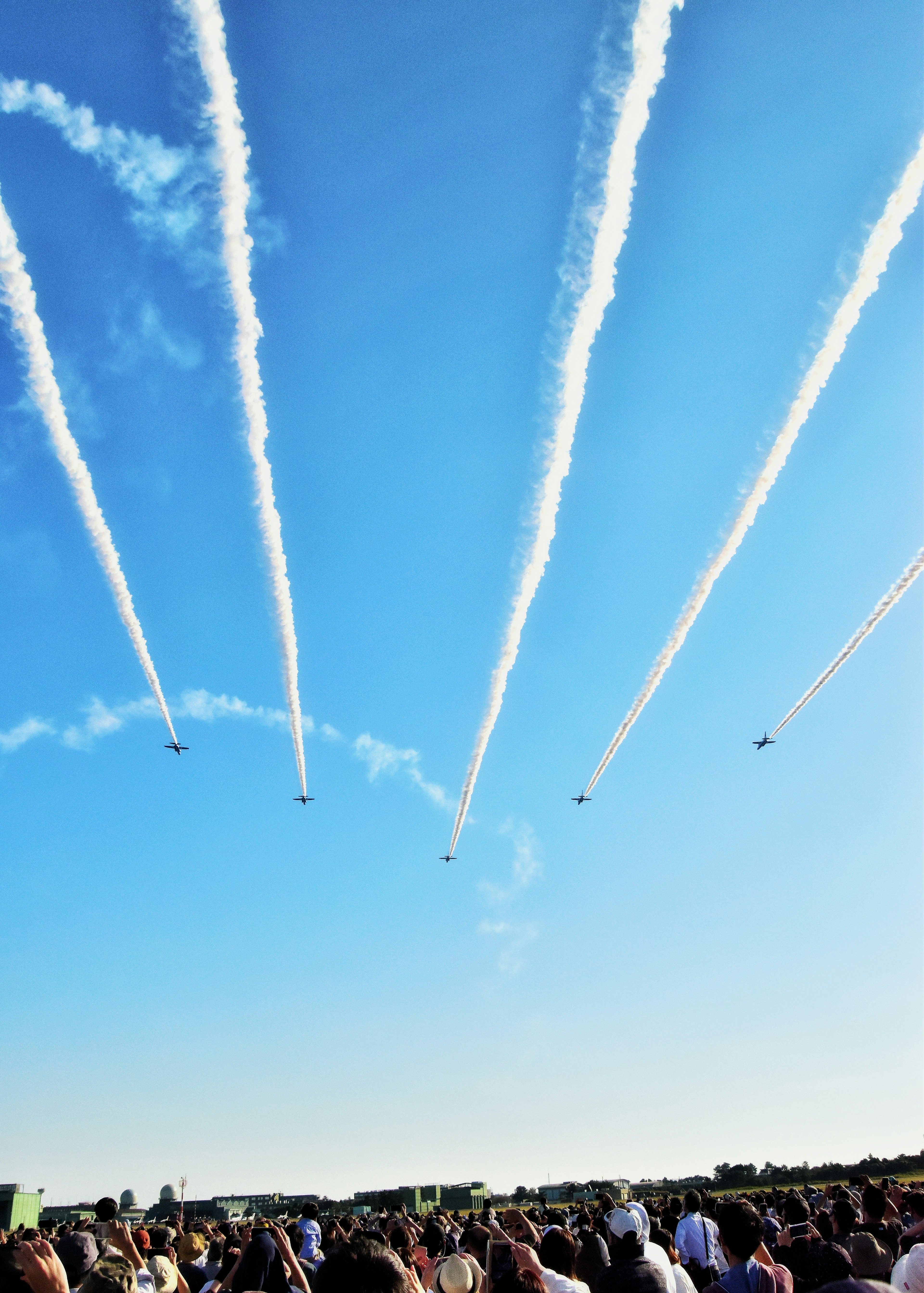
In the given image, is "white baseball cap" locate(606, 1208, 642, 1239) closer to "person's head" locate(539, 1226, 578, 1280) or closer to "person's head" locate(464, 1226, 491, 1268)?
"person's head" locate(464, 1226, 491, 1268)

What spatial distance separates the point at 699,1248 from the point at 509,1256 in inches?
399

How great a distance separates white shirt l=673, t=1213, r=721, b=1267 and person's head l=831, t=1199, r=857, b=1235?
10.1 ft

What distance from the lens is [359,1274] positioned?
392cm

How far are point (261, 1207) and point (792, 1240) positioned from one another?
144341 mm

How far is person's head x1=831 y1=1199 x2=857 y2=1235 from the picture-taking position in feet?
44.8

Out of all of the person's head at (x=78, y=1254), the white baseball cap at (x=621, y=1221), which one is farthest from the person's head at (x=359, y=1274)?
the white baseball cap at (x=621, y=1221)

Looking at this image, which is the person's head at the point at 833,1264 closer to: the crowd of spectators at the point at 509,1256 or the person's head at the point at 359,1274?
the crowd of spectators at the point at 509,1256

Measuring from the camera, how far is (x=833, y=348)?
31578mm

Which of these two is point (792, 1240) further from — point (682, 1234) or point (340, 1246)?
A: point (340, 1246)

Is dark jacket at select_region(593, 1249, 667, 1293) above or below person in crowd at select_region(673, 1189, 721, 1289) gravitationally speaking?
above

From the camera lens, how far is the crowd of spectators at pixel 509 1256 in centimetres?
618

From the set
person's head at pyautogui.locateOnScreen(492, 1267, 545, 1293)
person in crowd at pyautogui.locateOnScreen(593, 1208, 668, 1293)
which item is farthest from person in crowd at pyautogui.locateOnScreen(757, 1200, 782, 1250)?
person's head at pyautogui.locateOnScreen(492, 1267, 545, 1293)

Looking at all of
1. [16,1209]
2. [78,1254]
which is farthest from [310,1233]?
[16,1209]

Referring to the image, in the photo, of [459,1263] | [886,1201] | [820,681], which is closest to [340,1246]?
[459,1263]
